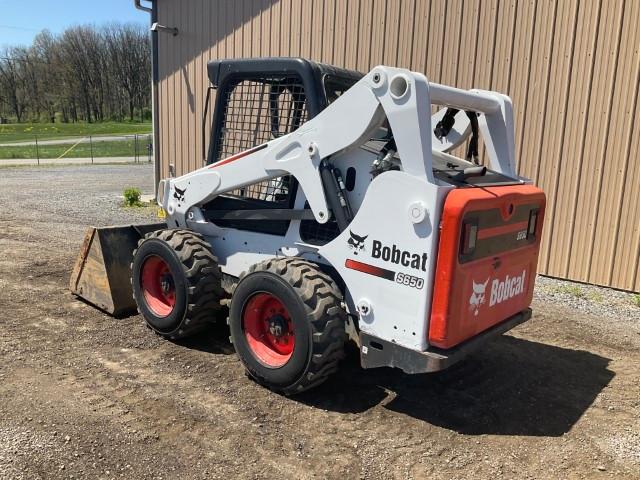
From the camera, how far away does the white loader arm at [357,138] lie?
335 centimetres

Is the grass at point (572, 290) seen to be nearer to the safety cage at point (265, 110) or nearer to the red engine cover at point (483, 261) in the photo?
the red engine cover at point (483, 261)

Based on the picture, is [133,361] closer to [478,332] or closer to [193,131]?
[478,332]

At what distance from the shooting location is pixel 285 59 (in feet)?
13.9

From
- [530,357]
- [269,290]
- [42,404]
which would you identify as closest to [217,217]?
[269,290]

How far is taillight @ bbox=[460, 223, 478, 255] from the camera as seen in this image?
3349 mm

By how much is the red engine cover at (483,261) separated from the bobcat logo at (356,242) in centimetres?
56

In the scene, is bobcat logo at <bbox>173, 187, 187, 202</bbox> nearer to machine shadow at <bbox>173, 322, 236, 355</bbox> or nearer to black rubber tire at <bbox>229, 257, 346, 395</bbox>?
machine shadow at <bbox>173, 322, 236, 355</bbox>

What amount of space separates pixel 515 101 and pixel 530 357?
3.95 metres

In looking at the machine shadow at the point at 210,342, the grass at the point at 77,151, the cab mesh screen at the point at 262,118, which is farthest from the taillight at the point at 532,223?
the grass at the point at 77,151

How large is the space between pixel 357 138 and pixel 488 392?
2.12m

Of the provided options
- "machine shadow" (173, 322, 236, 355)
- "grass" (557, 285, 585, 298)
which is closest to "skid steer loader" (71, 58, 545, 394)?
"machine shadow" (173, 322, 236, 355)

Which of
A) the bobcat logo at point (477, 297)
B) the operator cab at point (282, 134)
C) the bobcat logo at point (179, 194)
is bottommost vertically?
the bobcat logo at point (477, 297)

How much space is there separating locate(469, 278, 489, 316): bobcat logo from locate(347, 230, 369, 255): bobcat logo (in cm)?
72

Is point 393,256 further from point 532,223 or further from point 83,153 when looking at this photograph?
point 83,153
